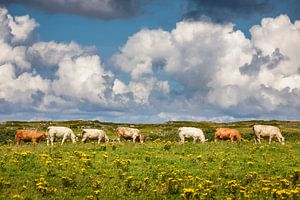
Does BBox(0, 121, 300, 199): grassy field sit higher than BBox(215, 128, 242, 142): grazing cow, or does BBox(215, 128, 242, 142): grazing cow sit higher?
BBox(215, 128, 242, 142): grazing cow

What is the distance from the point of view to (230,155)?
89.7ft

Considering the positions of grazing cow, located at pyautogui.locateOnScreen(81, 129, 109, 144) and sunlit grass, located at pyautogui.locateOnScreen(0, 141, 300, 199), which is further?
grazing cow, located at pyautogui.locateOnScreen(81, 129, 109, 144)

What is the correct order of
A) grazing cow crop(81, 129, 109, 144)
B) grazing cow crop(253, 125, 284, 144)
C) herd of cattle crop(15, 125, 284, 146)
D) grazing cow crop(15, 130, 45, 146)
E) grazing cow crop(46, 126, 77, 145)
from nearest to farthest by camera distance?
grazing cow crop(46, 126, 77, 145) → herd of cattle crop(15, 125, 284, 146) → grazing cow crop(253, 125, 284, 144) → grazing cow crop(15, 130, 45, 146) → grazing cow crop(81, 129, 109, 144)

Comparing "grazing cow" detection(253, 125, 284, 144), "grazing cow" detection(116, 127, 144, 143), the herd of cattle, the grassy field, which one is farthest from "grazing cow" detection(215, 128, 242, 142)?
the grassy field

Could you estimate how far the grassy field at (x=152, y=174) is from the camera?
18.2m

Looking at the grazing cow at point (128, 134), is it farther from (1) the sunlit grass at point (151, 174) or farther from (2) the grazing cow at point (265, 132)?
(1) the sunlit grass at point (151, 174)

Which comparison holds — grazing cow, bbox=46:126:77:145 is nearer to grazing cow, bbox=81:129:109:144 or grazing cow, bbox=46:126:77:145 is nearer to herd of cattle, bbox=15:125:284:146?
herd of cattle, bbox=15:125:284:146

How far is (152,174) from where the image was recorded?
21.7m

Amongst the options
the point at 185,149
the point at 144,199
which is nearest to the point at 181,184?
the point at 144,199

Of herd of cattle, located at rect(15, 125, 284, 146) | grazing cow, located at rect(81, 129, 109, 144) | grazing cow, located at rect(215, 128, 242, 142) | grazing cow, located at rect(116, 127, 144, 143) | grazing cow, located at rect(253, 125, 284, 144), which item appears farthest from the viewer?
grazing cow, located at rect(116, 127, 144, 143)

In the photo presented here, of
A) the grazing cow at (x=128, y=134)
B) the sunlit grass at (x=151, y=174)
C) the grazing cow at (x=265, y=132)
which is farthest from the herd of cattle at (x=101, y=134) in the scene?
the sunlit grass at (x=151, y=174)

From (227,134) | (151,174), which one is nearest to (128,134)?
(227,134)

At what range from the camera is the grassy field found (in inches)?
717

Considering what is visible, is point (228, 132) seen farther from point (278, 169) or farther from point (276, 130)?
point (278, 169)
